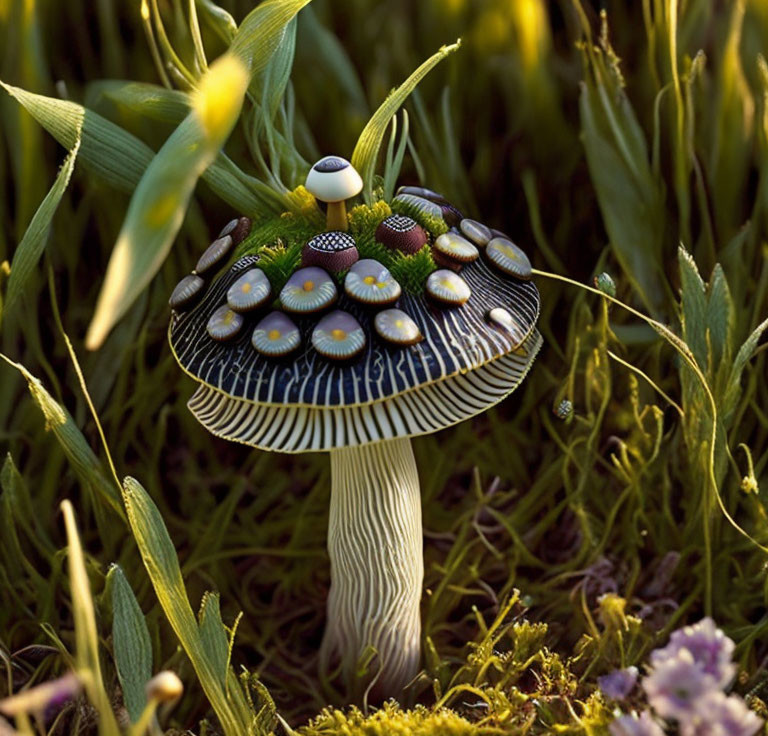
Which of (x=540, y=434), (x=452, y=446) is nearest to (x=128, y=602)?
(x=452, y=446)

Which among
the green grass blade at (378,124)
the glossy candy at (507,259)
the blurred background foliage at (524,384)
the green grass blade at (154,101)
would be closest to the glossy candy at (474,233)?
the glossy candy at (507,259)

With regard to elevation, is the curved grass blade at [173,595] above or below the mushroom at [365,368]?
below

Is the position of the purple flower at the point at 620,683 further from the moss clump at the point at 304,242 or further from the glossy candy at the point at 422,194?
the glossy candy at the point at 422,194

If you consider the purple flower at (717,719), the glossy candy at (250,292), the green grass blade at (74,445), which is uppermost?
the glossy candy at (250,292)

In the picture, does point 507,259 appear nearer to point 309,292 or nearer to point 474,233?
point 474,233

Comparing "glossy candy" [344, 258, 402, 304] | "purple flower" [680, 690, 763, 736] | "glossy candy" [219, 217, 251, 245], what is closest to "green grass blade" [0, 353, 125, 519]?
"glossy candy" [219, 217, 251, 245]

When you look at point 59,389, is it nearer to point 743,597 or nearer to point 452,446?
point 452,446
